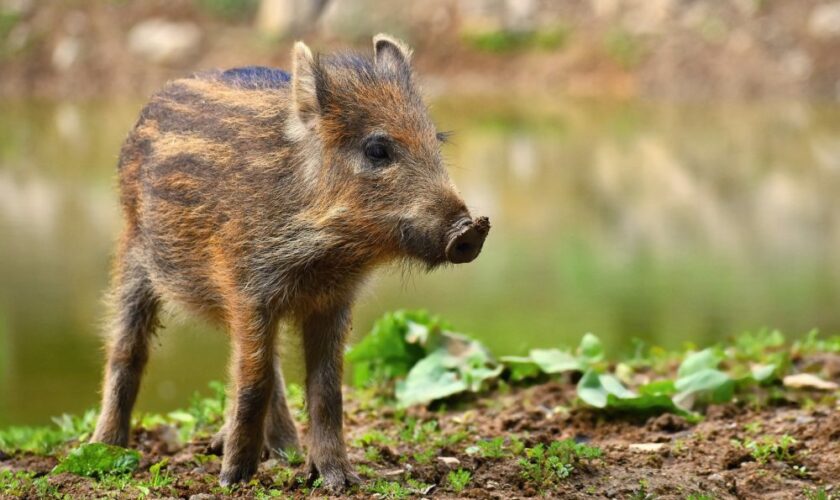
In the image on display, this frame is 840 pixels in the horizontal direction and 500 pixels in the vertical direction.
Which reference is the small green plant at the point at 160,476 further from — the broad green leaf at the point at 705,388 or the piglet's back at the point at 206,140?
the broad green leaf at the point at 705,388

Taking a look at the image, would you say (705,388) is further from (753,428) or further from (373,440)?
(373,440)

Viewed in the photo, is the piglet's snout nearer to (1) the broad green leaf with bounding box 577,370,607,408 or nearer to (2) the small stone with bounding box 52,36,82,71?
(1) the broad green leaf with bounding box 577,370,607,408

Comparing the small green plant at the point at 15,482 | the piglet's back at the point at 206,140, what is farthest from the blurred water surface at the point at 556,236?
the small green plant at the point at 15,482

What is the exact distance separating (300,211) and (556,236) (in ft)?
26.0

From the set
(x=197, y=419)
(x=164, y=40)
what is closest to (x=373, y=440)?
(x=197, y=419)

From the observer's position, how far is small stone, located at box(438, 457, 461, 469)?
563 cm

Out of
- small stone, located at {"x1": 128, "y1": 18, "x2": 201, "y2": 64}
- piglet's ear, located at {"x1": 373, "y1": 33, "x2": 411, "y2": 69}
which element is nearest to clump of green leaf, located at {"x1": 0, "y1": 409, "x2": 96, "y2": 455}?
piglet's ear, located at {"x1": 373, "y1": 33, "x2": 411, "y2": 69}

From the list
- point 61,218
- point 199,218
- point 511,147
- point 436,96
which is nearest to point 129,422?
point 199,218

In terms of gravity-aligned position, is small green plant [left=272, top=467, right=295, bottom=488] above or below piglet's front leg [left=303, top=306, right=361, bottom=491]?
below

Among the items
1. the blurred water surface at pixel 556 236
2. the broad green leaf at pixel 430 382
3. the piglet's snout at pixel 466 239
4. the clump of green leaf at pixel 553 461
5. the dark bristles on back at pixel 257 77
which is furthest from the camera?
the blurred water surface at pixel 556 236

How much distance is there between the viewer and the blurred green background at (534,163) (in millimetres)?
9953

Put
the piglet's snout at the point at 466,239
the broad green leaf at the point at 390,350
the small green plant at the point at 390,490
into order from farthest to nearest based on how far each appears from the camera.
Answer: the broad green leaf at the point at 390,350 → the small green plant at the point at 390,490 → the piglet's snout at the point at 466,239

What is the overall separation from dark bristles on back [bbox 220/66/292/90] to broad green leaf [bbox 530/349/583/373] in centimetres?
220

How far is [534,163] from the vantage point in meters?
16.6
